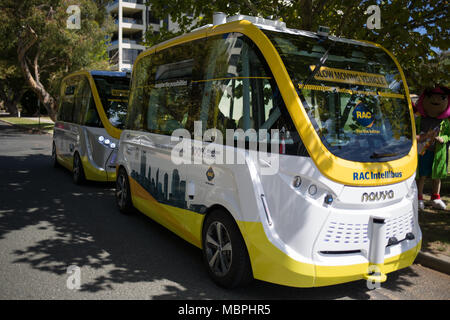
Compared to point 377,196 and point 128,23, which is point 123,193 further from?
point 128,23

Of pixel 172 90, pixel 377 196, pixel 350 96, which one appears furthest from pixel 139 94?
pixel 377 196

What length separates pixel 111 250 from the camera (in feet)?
17.3

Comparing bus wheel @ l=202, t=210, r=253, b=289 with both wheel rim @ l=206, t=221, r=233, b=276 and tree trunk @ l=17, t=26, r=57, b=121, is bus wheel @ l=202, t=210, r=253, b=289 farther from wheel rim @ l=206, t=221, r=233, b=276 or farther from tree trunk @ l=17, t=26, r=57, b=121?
tree trunk @ l=17, t=26, r=57, b=121

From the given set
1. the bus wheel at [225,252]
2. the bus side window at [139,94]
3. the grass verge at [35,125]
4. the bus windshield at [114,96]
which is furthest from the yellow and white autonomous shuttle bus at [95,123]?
the grass verge at [35,125]

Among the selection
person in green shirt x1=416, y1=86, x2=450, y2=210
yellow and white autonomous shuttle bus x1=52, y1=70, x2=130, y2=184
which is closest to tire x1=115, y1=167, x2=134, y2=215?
yellow and white autonomous shuttle bus x1=52, y1=70, x2=130, y2=184

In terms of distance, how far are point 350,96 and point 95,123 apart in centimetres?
642

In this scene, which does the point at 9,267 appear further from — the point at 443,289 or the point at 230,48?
the point at 443,289

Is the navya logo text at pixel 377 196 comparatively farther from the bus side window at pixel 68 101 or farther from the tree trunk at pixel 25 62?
the tree trunk at pixel 25 62

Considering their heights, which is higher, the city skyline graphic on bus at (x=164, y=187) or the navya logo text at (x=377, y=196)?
the navya logo text at (x=377, y=196)

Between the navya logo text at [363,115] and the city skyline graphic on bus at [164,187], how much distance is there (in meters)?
1.78

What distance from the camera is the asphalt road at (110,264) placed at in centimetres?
412

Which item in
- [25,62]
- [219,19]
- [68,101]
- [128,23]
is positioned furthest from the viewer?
[128,23]

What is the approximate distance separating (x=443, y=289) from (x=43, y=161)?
1216cm
